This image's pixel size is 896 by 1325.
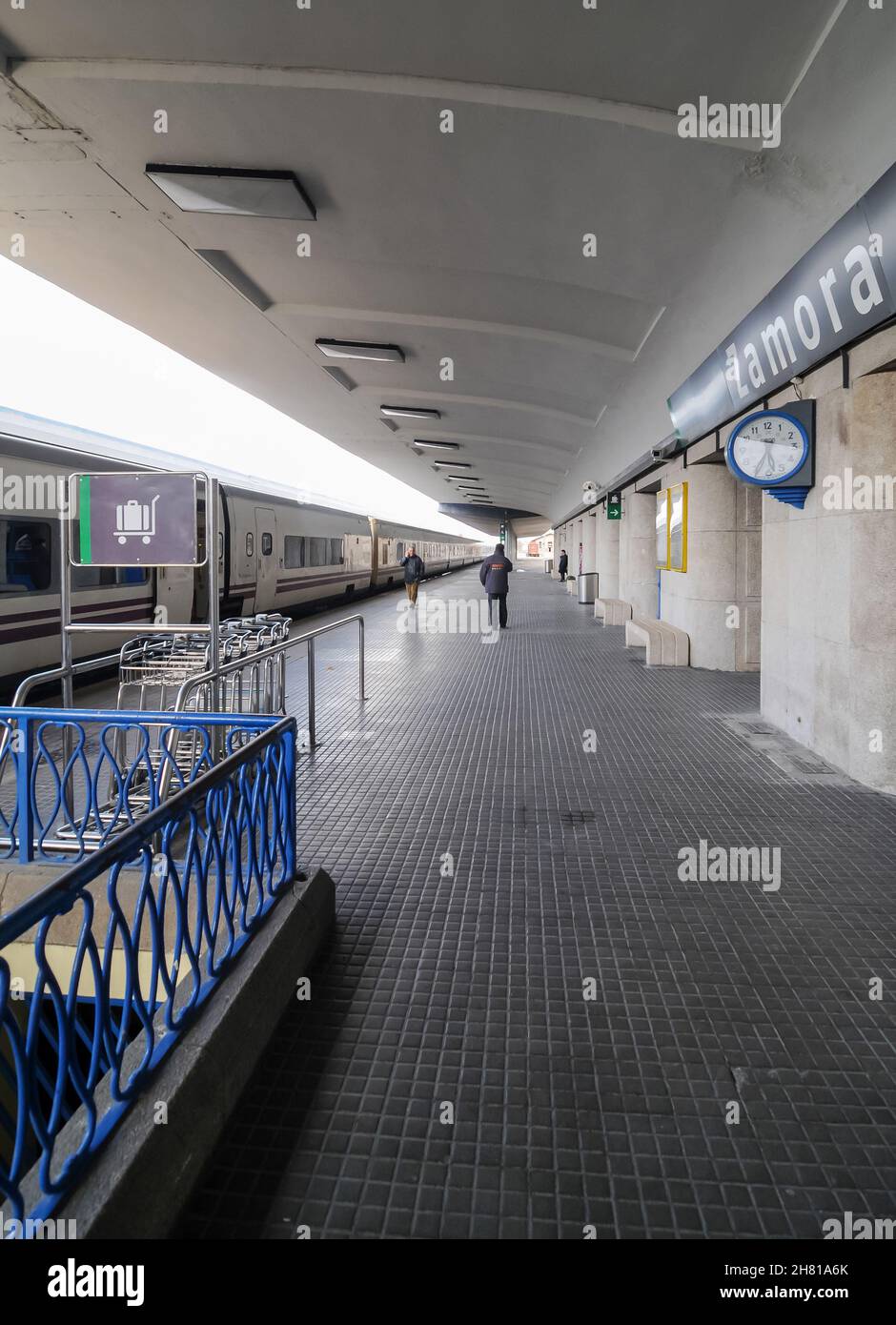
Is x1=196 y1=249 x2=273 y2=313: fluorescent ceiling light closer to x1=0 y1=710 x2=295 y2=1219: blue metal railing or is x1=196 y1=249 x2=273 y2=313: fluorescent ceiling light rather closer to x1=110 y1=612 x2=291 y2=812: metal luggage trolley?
x1=110 y1=612 x2=291 y2=812: metal luggage trolley

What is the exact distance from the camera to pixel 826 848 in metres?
4.69

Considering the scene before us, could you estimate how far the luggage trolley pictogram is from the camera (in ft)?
16.2

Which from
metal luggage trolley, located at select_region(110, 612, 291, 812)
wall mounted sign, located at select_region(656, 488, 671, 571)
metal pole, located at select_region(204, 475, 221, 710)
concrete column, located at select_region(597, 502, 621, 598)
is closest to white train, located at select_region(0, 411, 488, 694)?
metal pole, located at select_region(204, 475, 221, 710)

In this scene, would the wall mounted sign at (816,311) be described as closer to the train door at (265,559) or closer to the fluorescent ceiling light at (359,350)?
the fluorescent ceiling light at (359,350)

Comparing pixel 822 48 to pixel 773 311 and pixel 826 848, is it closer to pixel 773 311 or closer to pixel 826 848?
pixel 773 311

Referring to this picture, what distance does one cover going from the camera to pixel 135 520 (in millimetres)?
4949

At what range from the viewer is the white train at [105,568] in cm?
810

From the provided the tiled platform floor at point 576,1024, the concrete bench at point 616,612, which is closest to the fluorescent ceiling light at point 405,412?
the concrete bench at point 616,612

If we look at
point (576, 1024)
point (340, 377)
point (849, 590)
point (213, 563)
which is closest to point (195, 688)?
point (213, 563)

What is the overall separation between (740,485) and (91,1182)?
10.7 metres

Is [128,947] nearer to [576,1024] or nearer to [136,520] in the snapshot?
[576,1024]

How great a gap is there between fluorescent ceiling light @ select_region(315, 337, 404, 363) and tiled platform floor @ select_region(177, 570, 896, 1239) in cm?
679

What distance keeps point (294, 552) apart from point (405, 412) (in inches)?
160
